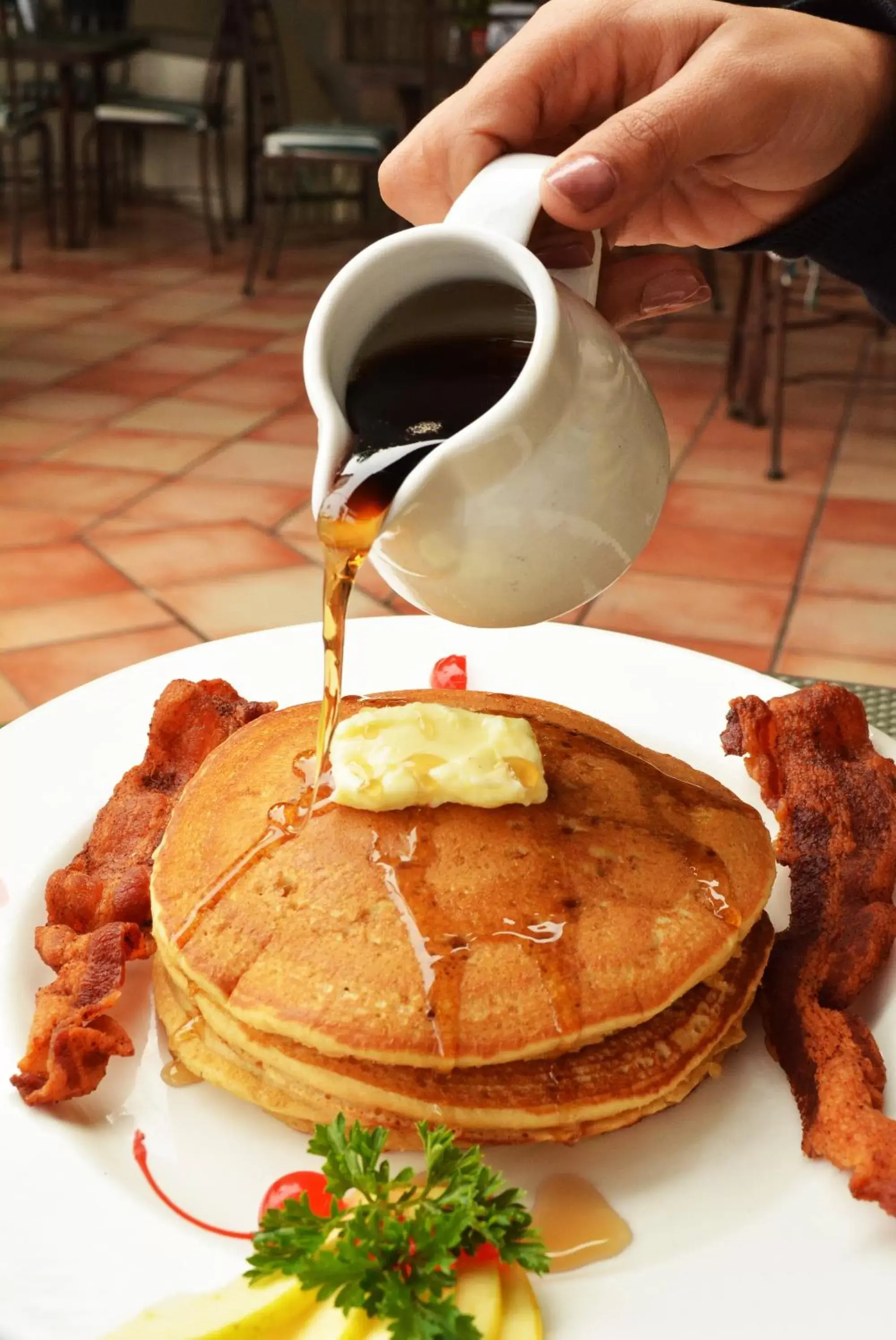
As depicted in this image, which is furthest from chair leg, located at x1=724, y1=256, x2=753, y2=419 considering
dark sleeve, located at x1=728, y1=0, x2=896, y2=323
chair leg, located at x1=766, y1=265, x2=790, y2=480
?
dark sleeve, located at x1=728, y1=0, x2=896, y2=323

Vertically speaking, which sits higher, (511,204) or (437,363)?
(511,204)

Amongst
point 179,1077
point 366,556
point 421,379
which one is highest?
point 421,379

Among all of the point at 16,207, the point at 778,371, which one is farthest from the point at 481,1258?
the point at 16,207

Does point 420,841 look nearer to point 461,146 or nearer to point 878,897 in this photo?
point 878,897

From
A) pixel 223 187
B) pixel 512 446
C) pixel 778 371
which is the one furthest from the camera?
pixel 223 187

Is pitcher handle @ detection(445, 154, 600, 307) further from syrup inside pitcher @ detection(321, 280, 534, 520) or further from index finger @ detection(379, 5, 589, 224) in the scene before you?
index finger @ detection(379, 5, 589, 224)

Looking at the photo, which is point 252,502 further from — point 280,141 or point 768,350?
point 280,141

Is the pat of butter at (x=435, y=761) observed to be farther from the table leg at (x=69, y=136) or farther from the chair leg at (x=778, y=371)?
the table leg at (x=69, y=136)
